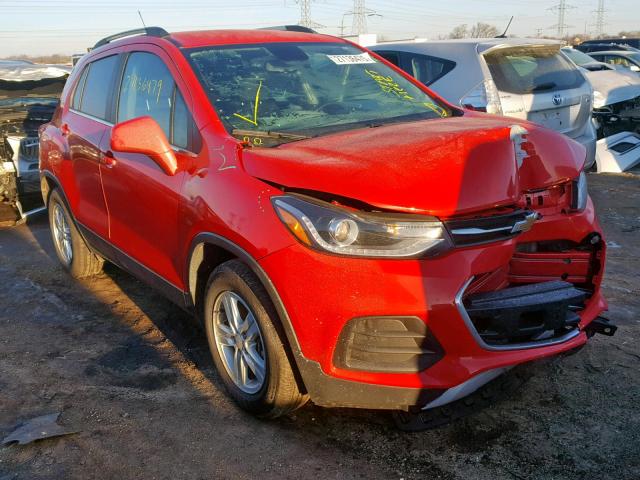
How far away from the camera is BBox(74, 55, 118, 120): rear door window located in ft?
14.8

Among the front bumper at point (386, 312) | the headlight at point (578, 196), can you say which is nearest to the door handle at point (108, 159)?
the front bumper at point (386, 312)

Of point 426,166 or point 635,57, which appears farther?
point 635,57

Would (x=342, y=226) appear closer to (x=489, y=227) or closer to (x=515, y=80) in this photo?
(x=489, y=227)

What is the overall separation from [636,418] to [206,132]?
2.49 meters

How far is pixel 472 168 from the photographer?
8.77 ft

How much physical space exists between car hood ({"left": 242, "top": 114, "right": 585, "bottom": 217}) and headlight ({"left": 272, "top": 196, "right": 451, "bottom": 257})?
60 mm

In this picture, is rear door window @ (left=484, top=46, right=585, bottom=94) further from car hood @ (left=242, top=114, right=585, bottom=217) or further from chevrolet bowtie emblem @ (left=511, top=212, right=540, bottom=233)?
chevrolet bowtie emblem @ (left=511, top=212, right=540, bottom=233)

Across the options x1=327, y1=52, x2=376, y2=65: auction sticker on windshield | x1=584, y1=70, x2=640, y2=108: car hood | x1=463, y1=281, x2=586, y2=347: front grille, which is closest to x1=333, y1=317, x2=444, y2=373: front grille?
x1=463, y1=281, x2=586, y2=347: front grille

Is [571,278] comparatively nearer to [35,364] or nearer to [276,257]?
[276,257]

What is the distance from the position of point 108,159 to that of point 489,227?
2.61 m

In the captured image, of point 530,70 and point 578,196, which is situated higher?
point 530,70

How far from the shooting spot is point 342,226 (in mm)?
2574

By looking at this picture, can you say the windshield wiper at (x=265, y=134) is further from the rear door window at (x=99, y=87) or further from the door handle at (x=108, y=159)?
the rear door window at (x=99, y=87)

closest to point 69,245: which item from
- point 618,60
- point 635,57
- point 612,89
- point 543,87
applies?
point 543,87
